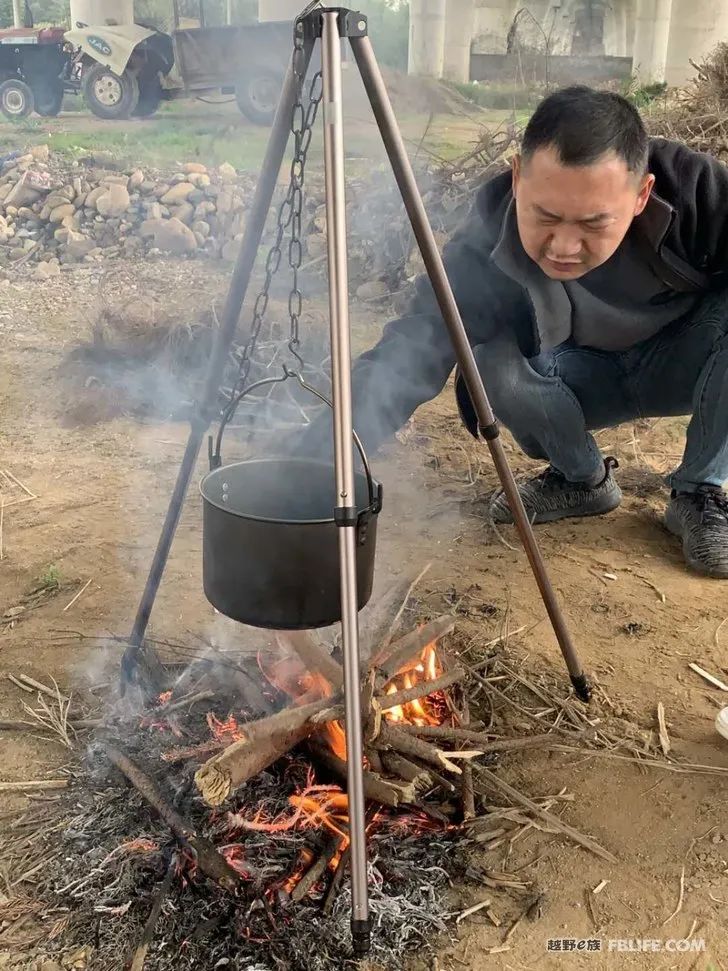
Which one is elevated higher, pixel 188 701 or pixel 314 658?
pixel 314 658

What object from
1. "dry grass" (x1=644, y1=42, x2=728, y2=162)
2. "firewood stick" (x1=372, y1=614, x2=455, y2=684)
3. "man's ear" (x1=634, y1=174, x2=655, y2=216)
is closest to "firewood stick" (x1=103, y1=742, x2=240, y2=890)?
"firewood stick" (x1=372, y1=614, x2=455, y2=684)

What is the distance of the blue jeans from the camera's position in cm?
314

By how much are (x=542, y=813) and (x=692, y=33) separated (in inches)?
345

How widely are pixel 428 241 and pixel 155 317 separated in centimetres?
387

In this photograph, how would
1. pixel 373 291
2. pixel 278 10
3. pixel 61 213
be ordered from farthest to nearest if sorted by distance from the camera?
1. pixel 61 213
2. pixel 373 291
3. pixel 278 10

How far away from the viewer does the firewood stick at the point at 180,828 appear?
1841 mm

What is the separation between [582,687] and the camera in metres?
2.51

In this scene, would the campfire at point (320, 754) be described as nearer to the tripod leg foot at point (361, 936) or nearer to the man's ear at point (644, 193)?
the tripod leg foot at point (361, 936)

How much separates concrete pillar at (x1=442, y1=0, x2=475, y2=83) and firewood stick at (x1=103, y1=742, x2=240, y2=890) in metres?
6.89

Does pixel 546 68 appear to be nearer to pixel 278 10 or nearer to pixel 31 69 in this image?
pixel 278 10

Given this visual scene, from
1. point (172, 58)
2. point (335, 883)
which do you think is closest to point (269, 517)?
point (335, 883)

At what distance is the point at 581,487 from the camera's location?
3.62m

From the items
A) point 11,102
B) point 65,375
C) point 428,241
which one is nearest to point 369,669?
point 428,241

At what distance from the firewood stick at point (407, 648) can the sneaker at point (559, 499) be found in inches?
47.7
